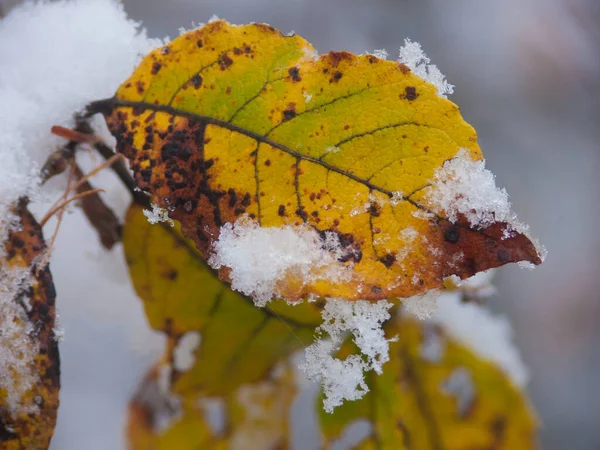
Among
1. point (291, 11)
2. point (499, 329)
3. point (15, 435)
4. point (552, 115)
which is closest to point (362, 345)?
point (15, 435)

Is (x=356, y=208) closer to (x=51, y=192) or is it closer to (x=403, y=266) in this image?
(x=403, y=266)

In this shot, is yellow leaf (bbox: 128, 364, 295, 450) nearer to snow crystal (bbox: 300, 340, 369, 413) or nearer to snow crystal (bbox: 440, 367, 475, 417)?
snow crystal (bbox: 440, 367, 475, 417)

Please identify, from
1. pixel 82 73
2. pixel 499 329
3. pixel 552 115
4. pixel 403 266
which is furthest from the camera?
pixel 552 115

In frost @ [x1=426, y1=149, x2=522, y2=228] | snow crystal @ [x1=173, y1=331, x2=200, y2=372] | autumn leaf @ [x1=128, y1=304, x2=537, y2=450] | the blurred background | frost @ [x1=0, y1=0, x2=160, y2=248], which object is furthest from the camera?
the blurred background

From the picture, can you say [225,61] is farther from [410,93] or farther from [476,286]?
[476,286]

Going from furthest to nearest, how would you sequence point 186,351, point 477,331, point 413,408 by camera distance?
1. point 477,331
2. point 413,408
3. point 186,351

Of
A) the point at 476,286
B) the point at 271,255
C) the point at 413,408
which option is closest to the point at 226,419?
the point at 413,408

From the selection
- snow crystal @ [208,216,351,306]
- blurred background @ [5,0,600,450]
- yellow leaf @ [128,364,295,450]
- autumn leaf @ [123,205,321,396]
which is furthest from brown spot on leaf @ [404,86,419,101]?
blurred background @ [5,0,600,450]
